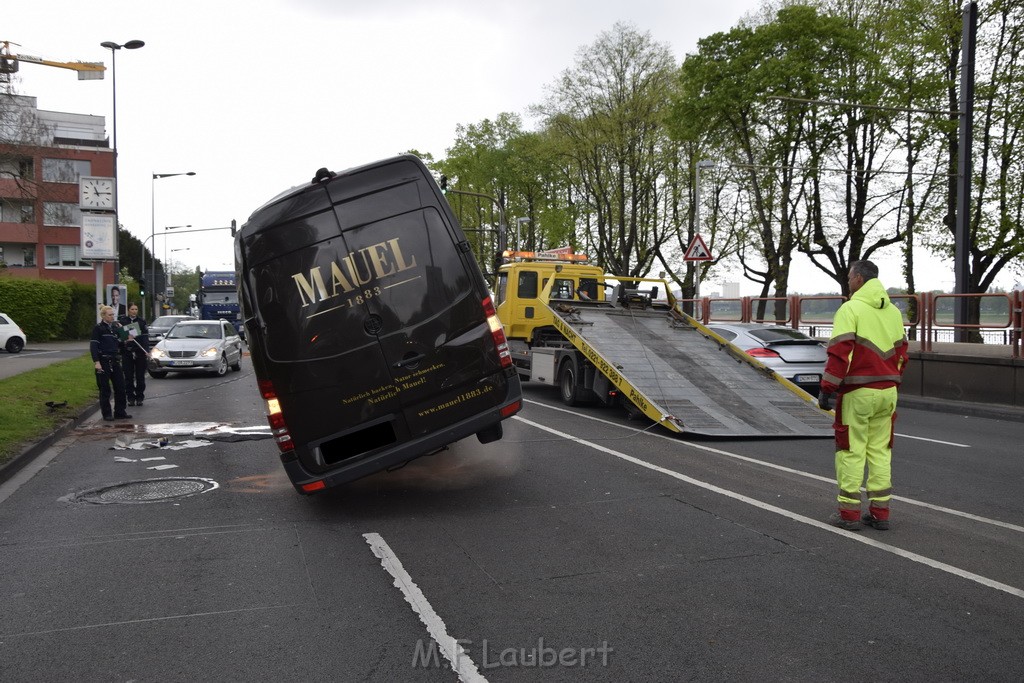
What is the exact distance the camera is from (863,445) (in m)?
5.91

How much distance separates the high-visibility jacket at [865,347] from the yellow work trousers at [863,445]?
9 cm

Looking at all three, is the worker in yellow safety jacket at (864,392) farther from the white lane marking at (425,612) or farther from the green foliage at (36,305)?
the green foliage at (36,305)

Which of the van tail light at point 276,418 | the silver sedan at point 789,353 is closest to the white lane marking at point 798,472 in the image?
the silver sedan at point 789,353

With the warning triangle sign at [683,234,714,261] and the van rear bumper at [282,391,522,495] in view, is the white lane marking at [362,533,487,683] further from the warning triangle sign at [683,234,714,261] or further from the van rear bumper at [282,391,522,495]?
the warning triangle sign at [683,234,714,261]

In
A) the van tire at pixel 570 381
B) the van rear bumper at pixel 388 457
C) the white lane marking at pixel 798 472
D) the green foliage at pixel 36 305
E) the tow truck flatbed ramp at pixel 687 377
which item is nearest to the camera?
the white lane marking at pixel 798 472

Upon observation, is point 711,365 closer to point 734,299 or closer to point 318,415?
point 318,415

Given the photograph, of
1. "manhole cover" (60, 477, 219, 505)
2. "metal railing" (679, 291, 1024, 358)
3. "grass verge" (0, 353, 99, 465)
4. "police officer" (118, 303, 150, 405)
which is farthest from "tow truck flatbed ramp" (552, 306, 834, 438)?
"police officer" (118, 303, 150, 405)

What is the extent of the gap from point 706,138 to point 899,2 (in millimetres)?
9552

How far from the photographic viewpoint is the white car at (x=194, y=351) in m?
21.2

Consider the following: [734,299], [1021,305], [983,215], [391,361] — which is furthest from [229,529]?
[983,215]

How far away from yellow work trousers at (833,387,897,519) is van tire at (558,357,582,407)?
746cm

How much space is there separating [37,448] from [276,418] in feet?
16.5

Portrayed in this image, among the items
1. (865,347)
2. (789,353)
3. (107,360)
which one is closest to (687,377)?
(789,353)

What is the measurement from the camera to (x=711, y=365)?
1217 centimetres
